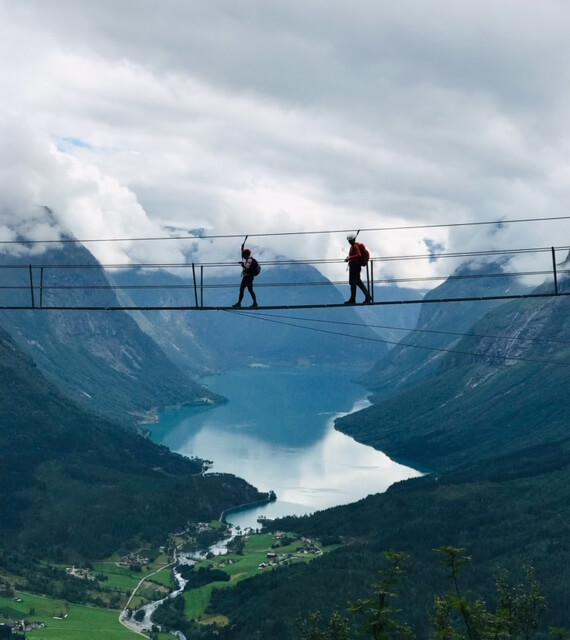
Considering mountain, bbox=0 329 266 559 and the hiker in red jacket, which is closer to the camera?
the hiker in red jacket

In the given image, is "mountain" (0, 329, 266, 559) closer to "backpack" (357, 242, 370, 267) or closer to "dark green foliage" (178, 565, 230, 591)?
"dark green foliage" (178, 565, 230, 591)

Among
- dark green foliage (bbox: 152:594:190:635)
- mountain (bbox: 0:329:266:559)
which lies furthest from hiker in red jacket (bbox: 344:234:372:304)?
mountain (bbox: 0:329:266:559)

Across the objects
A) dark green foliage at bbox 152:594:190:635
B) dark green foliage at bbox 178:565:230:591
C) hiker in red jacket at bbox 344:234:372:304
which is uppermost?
hiker in red jacket at bbox 344:234:372:304

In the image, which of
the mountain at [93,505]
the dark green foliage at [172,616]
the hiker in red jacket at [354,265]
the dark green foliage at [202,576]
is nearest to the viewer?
the hiker in red jacket at [354,265]

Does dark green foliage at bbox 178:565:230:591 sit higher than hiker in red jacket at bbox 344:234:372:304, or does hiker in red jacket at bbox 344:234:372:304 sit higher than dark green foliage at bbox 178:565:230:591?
hiker in red jacket at bbox 344:234:372:304

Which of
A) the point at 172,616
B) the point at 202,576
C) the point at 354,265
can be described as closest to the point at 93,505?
the point at 202,576

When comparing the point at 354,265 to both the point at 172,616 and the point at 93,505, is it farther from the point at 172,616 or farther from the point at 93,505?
the point at 93,505

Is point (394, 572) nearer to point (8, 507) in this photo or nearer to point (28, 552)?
point (28, 552)

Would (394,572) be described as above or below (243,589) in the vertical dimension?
above

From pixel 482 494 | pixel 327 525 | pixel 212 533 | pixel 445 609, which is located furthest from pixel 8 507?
pixel 445 609

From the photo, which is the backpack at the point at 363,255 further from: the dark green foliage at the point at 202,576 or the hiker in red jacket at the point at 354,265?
the dark green foliage at the point at 202,576

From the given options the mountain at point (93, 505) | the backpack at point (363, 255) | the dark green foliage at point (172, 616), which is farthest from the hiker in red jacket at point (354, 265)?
the mountain at point (93, 505)
